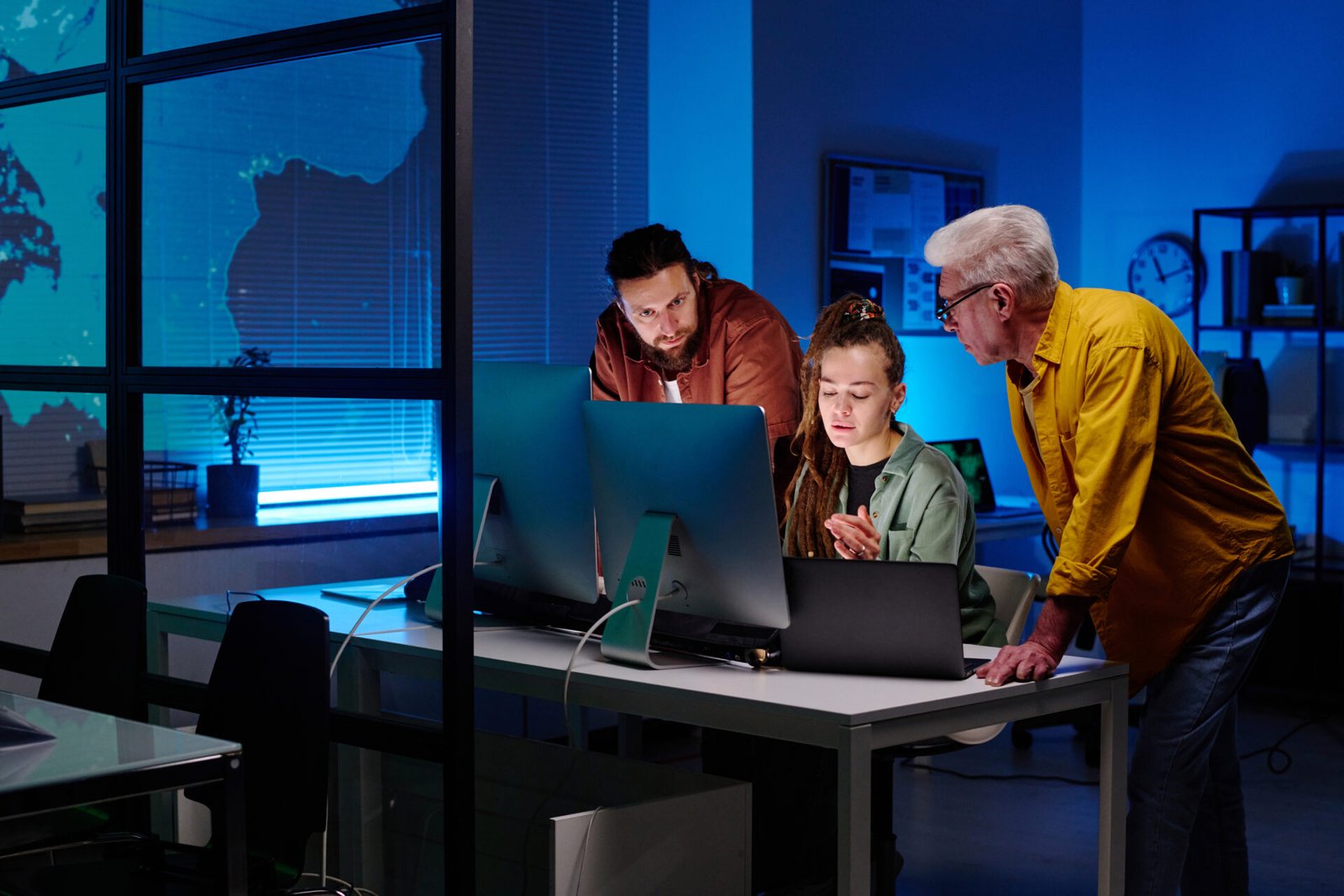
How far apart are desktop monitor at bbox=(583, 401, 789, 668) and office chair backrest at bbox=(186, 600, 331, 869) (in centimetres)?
55

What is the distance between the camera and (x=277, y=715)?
7.25 ft

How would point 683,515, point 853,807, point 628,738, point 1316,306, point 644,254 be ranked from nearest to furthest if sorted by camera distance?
point 853,807 → point 683,515 → point 644,254 → point 628,738 → point 1316,306

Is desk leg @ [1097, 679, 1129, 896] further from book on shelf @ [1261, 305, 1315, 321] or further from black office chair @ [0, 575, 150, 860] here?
book on shelf @ [1261, 305, 1315, 321]

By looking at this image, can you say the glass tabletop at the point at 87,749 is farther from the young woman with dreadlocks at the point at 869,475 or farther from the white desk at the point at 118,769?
the young woman with dreadlocks at the point at 869,475

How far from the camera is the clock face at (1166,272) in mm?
6277

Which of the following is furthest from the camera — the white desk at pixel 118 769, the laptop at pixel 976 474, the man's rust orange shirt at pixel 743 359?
the laptop at pixel 976 474

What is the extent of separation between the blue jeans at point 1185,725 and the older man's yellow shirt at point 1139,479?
0.11 ft

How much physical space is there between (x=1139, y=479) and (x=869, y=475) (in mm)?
682

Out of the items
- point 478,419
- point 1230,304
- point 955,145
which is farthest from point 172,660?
point 1230,304

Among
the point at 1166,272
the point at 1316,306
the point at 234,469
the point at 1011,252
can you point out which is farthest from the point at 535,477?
the point at 1166,272

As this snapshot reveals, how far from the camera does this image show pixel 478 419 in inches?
110

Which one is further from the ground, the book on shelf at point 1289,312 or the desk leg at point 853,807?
the book on shelf at point 1289,312

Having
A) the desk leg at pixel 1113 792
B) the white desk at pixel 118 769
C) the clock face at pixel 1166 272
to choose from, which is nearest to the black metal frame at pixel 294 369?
the white desk at pixel 118 769

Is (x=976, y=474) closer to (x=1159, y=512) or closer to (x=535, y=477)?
(x=1159, y=512)
